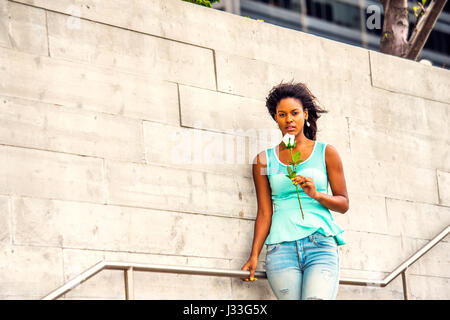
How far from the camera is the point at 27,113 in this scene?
235 inches

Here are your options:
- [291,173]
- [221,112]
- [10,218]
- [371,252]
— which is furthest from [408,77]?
[10,218]

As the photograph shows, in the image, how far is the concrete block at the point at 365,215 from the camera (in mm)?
7236

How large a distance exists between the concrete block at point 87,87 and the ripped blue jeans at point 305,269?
1.29 meters

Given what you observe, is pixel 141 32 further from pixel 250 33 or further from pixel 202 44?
pixel 250 33

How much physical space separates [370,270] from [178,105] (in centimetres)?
200

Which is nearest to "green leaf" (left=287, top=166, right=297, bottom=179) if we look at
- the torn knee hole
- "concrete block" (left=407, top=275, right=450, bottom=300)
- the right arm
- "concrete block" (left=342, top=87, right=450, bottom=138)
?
the right arm

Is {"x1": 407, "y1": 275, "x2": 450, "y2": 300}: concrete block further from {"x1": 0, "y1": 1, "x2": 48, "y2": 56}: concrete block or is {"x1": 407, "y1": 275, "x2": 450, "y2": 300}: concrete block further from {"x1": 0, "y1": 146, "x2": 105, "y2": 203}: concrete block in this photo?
{"x1": 0, "y1": 1, "x2": 48, "y2": 56}: concrete block

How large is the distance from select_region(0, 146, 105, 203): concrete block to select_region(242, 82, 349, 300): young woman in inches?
46.5

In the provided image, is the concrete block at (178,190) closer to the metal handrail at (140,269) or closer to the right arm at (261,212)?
the right arm at (261,212)

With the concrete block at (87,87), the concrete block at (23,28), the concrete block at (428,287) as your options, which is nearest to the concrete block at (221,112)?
the concrete block at (87,87)

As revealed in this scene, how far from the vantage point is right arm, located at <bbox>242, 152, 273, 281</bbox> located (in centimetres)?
643

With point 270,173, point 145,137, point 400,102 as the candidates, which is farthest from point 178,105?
point 400,102

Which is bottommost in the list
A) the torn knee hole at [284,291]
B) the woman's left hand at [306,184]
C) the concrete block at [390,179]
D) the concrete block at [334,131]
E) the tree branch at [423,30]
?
the torn knee hole at [284,291]

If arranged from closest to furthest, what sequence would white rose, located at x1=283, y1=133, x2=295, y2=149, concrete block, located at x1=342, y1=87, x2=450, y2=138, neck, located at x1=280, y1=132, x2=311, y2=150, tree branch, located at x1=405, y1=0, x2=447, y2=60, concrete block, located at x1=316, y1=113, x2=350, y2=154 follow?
white rose, located at x1=283, y1=133, x2=295, y2=149
neck, located at x1=280, y1=132, x2=311, y2=150
concrete block, located at x1=316, y1=113, x2=350, y2=154
concrete block, located at x1=342, y1=87, x2=450, y2=138
tree branch, located at x1=405, y1=0, x2=447, y2=60
